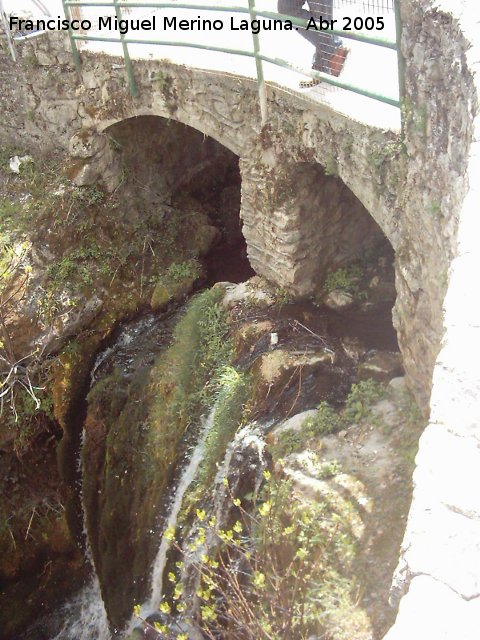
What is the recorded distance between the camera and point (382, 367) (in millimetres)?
5191

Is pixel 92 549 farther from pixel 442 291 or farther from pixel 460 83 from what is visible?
pixel 460 83

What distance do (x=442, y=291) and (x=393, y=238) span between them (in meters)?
0.91

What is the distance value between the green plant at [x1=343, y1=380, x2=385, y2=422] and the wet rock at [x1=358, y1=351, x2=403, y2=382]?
15cm

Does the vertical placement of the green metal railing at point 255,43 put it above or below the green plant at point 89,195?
above

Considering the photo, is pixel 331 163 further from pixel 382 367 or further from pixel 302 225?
pixel 382 367

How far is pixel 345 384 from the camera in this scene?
5293 mm

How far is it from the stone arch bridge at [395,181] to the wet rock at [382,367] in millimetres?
458

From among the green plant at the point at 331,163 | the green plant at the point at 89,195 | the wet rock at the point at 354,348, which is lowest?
the wet rock at the point at 354,348

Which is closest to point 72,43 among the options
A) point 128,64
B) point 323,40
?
point 128,64

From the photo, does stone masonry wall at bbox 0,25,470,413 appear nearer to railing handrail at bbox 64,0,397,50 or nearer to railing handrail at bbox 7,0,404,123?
railing handrail at bbox 7,0,404,123

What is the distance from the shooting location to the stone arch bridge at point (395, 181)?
1.74 m

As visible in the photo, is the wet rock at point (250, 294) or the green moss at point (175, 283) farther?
the green moss at point (175, 283)

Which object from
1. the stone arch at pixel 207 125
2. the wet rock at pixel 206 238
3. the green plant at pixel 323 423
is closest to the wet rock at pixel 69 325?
the wet rock at pixel 206 238

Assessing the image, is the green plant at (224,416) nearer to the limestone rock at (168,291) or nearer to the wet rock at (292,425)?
the wet rock at (292,425)
